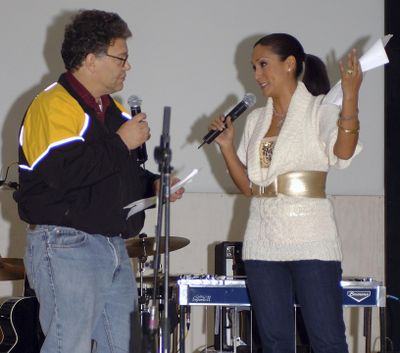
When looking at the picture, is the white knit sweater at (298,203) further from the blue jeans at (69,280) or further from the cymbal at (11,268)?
the cymbal at (11,268)

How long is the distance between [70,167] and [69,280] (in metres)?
0.33

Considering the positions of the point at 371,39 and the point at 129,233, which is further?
the point at 371,39

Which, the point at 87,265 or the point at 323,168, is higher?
the point at 323,168

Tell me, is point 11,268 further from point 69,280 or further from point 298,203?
point 298,203

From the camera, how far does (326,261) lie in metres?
2.54

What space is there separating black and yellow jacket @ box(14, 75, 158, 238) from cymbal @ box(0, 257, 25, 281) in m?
1.54

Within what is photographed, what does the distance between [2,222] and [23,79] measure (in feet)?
2.84

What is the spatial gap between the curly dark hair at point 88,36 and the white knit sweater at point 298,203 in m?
0.66

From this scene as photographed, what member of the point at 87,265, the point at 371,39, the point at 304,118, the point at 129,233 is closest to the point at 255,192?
the point at 304,118

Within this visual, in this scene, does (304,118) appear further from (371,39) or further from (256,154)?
(371,39)

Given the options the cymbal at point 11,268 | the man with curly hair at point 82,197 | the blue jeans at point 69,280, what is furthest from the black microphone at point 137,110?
the cymbal at point 11,268

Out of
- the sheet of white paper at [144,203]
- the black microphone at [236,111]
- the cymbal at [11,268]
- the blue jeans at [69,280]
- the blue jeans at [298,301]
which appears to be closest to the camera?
the blue jeans at [69,280]

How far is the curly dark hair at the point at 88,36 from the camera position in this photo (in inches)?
96.3

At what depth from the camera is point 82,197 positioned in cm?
231
